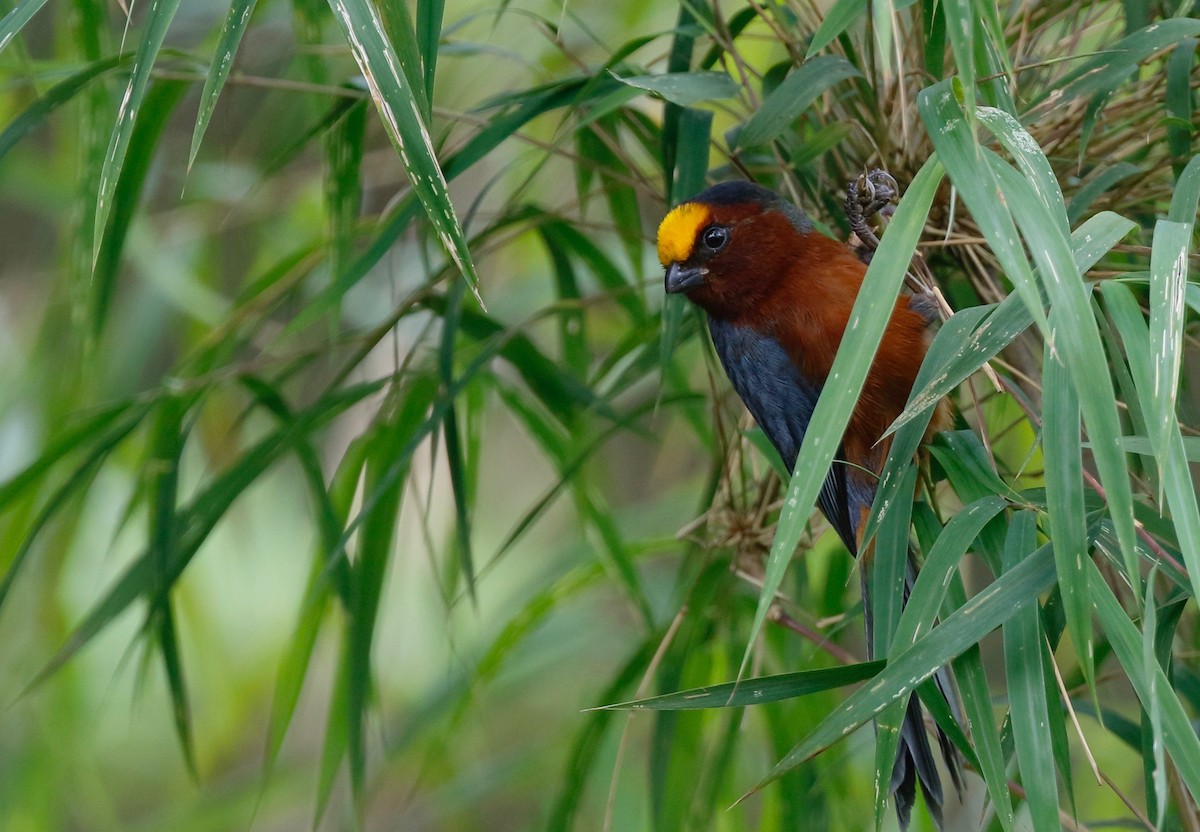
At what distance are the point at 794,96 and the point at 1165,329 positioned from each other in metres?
0.71

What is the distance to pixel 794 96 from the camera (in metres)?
1.66

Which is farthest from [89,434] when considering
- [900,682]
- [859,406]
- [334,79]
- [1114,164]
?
[1114,164]

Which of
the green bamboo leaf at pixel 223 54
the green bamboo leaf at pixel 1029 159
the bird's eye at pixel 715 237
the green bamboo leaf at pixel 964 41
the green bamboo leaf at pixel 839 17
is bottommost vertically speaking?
the bird's eye at pixel 715 237

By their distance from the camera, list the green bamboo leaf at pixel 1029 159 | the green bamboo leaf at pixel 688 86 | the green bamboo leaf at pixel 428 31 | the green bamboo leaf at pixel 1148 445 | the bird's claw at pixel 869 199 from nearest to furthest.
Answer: the green bamboo leaf at pixel 1029 159 → the green bamboo leaf at pixel 1148 445 → the green bamboo leaf at pixel 428 31 → the green bamboo leaf at pixel 688 86 → the bird's claw at pixel 869 199

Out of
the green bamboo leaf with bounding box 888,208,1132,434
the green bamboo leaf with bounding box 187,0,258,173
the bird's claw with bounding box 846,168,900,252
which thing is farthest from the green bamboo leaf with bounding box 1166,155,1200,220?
the green bamboo leaf with bounding box 187,0,258,173

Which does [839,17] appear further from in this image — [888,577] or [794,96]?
[888,577]

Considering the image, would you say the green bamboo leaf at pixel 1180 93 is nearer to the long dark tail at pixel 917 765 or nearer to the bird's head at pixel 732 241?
the bird's head at pixel 732 241

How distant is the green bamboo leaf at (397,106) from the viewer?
1228 millimetres

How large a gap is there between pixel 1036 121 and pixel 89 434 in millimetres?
1714

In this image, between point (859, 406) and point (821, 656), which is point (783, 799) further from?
point (859, 406)

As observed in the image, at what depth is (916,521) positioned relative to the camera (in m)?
1.62

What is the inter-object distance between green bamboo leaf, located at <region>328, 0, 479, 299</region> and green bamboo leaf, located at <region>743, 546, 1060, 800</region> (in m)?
0.57

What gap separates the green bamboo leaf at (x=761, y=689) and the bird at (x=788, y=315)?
552mm

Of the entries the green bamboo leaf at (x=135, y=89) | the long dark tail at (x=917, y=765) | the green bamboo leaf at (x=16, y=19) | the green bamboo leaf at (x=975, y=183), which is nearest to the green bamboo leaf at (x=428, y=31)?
the green bamboo leaf at (x=135, y=89)
